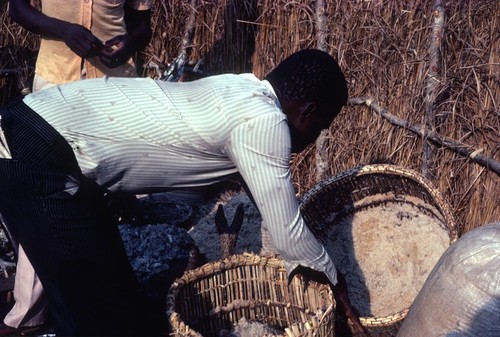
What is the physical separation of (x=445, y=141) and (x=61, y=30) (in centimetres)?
225

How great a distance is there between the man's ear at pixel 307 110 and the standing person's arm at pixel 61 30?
4.96 feet

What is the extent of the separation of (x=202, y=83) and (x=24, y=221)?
0.87 metres

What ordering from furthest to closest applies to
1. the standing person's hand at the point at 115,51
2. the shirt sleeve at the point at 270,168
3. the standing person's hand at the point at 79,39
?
the standing person's hand at the point at 115,51 → the standing person's hand at the point at 79,39 → the shirt sleeve at the point at 270,168

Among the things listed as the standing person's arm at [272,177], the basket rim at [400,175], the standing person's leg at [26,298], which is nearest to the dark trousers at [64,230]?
the standing person's leg at [26,298]

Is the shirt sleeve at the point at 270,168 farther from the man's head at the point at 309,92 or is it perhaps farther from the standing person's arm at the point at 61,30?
the standing person's arm at the point at 61,30

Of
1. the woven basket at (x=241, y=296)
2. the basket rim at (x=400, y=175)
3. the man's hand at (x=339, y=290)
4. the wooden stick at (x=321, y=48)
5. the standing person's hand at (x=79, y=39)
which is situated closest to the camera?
the man's hand at (x=339, y=290)

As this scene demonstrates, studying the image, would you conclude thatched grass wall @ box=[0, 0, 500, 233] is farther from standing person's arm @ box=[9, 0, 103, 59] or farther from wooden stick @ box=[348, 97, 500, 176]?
standing person's arm @ box=[9, 0, 103, 59]

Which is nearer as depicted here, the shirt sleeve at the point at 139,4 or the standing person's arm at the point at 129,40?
the standing person's arm at the point at 129,40

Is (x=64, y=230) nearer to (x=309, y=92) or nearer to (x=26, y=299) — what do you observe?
(x=26, y=299)

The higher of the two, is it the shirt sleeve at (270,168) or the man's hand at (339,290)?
the shirt sleeve at (270,168)

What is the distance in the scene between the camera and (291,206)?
247 centimetres

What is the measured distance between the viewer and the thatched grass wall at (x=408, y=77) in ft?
13.1

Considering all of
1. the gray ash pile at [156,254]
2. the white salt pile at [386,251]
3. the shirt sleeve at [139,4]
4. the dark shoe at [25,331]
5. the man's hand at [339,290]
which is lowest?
the dark shoe at [25,331]

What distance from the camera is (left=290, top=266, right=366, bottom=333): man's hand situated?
280cm
